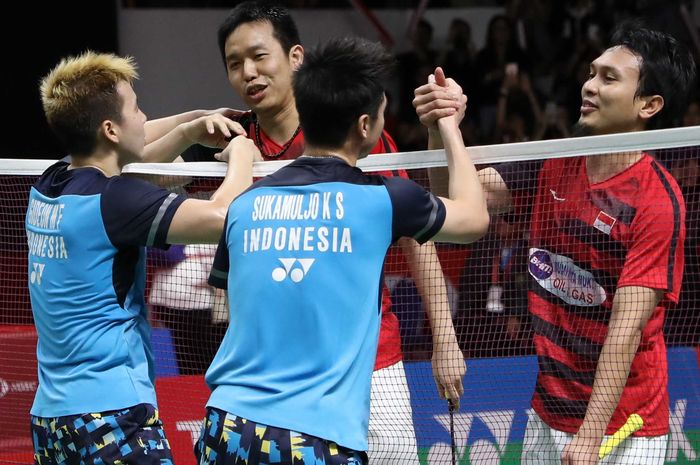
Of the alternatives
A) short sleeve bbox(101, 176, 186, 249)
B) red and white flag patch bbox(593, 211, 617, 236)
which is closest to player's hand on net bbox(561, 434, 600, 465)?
red and white flag patch bbox(593, 211, 617, 236)

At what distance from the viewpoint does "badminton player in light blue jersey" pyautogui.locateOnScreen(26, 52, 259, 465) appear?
3.57m

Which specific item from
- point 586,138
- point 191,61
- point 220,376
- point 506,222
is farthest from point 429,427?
point 191,61

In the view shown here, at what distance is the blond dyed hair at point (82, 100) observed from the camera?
149 inches

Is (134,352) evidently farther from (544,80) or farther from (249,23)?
(544,80)

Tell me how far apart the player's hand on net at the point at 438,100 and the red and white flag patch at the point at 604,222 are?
730 mm

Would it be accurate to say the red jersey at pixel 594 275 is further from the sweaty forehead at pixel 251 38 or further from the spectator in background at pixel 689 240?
the sweaty forehead at pixel 251 38

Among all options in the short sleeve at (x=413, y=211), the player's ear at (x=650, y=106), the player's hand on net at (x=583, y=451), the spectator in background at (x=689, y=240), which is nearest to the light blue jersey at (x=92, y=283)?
the short sleeve at (x=413, y=211)

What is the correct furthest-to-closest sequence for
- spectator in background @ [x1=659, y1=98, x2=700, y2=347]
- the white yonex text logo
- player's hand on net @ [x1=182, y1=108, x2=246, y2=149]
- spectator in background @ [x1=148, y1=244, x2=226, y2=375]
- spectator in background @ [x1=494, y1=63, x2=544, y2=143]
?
1. spectator in background @ [x1=494, y1=63, x2=544, y2=143]
2. spectator in background @ [x1=148, y1=244, x2=226, y2=375]
3. spectator in background @ [x1=659, y1=98, x2=700, y2=347]
4. player's hand on net @ [x1=182, y1=108, x2=246, y2=149]
5. the white yonex text logo

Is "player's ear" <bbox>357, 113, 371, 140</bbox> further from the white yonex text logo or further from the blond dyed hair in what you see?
the white yonex text logo

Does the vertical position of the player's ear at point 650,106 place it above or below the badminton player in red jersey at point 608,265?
above

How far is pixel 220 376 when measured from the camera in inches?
126

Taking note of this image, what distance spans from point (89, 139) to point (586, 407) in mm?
2108

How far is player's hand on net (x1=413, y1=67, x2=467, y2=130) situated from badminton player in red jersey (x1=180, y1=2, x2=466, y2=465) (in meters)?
0.64

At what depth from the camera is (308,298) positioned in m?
3.08
